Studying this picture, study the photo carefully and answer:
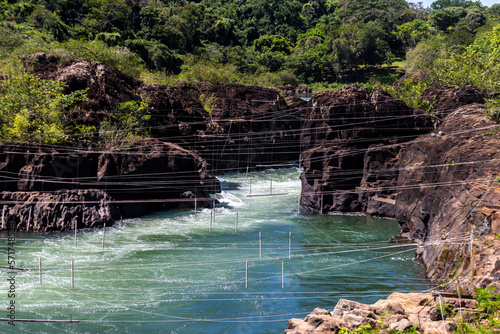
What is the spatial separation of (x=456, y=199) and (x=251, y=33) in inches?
3554

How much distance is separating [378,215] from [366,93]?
10.1 m

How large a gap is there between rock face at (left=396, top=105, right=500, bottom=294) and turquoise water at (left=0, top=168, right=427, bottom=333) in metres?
2.24

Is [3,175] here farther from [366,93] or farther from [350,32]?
[350,32]

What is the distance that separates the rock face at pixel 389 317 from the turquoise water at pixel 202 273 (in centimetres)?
458

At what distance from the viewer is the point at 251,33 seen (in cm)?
10344

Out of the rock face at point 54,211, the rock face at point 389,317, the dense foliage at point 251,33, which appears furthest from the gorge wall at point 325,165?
the dense foliage at point 251,33

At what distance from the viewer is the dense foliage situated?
6314cm

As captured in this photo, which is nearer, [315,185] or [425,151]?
[425,151]

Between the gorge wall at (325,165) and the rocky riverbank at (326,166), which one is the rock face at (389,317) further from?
the gorge wall at (325,165)

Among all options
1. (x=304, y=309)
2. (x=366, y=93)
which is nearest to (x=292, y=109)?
(x=366, y=93)

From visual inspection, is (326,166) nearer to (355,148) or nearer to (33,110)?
(355,148)

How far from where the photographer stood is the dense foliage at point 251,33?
207ft

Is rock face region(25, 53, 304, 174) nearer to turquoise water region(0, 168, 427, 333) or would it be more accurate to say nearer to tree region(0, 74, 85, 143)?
tree region(0, 74, 85, 143)

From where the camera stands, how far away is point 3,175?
93.9 ft
